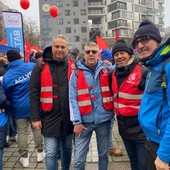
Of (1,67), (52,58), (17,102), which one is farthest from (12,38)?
(52,58)

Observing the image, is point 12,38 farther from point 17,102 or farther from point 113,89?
point 113,89

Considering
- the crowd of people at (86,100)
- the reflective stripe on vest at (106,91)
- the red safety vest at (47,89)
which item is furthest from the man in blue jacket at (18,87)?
the reflective stripe on vest at (106,91)

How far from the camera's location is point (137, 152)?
3.12 m

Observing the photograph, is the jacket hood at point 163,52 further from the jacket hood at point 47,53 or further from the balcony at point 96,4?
the balcony at point 96,4

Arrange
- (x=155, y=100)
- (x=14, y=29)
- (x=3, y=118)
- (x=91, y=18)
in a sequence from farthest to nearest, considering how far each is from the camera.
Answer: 1. (x=91, y=18)
2. (x=14, y=29)
3. (x=3, y=118)
4. (x=155, y=100)

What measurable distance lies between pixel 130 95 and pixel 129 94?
0.06ft

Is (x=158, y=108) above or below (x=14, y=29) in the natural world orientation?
below

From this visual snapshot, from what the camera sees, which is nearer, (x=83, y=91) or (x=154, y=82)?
(x=154, y=82)

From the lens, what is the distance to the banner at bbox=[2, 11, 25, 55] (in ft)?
22.2

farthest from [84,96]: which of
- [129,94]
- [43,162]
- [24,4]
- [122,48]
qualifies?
[24,4]

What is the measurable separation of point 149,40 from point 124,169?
8.41 ft

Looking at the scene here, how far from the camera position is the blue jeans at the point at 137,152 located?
120 inches

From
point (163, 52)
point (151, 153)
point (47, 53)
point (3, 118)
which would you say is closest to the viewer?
point (163, 52)

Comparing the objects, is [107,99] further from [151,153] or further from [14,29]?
[14,29]
